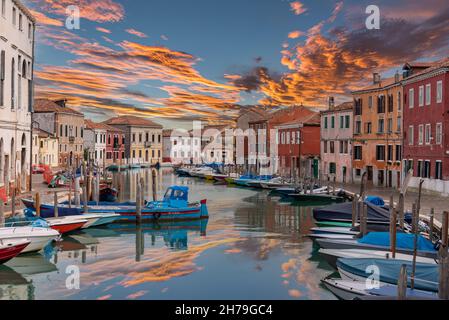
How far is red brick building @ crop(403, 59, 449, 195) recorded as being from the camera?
2842 cm

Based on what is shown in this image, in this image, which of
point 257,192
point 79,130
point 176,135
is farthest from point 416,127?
point 176,135

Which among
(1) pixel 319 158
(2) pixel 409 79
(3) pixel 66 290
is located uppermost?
(2) pixel 409 79

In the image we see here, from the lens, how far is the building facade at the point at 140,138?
91438mm

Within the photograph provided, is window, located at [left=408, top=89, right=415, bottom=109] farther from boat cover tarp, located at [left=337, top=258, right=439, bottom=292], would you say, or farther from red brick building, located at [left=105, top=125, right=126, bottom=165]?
red brick building, located at [left=105, top=125, right=126, bottom=165]

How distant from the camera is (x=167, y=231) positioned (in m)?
21.6

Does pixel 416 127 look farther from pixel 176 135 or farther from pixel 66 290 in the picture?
pixel 176 135

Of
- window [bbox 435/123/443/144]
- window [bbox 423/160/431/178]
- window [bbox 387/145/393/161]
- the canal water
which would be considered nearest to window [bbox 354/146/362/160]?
window [bbox 387/145/393/161]

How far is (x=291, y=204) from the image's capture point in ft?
107

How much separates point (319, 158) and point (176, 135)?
55.3 m

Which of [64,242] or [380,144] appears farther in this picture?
[380,144]

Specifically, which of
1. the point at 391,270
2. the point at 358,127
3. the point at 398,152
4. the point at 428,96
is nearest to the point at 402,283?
the point at 391,270

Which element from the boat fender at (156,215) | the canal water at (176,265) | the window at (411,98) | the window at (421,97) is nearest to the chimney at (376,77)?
the window at (411,98)

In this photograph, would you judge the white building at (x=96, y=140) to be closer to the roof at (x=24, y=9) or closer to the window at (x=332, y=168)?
the window at (x=332, y=168)

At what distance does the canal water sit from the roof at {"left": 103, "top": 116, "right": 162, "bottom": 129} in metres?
70.0
